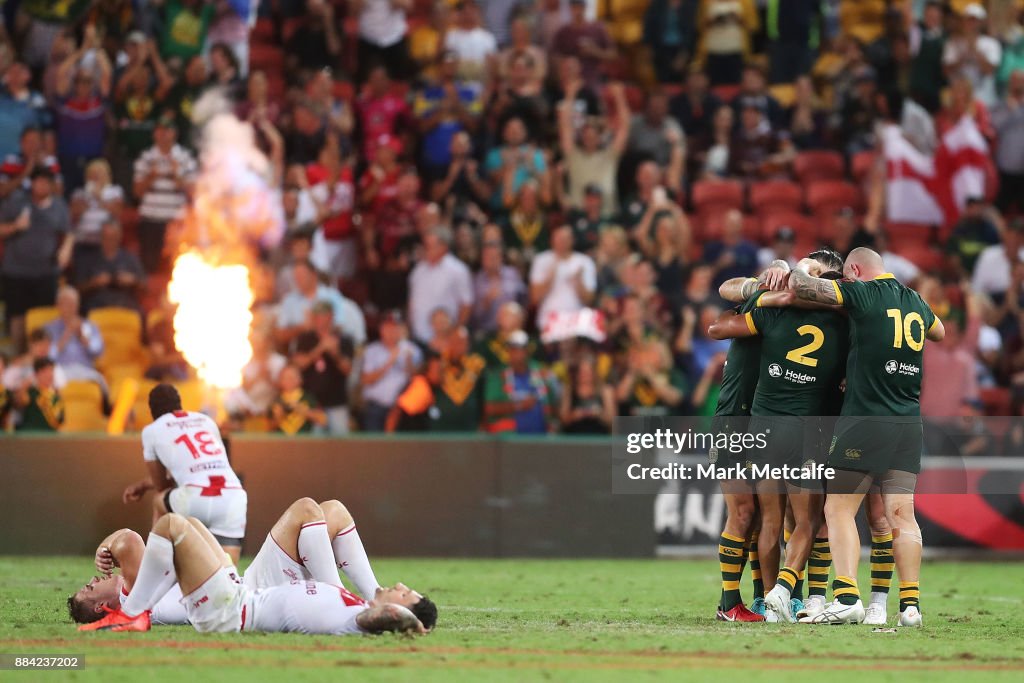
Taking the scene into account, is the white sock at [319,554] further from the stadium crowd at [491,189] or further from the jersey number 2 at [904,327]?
the stadium crowd at [491,189]

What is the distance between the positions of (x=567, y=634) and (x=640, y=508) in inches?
279

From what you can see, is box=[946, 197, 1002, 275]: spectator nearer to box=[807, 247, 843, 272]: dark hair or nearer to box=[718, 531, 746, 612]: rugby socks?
box=[807, 247, 843, 272]: dark hair

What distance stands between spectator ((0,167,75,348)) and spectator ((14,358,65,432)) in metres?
1.29

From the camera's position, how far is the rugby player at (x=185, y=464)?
33.8ft

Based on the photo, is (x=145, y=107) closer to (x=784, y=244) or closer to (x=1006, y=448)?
(x=784, y=244)

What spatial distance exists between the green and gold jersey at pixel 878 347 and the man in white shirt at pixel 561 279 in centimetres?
790

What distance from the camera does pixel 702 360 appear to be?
17.0m

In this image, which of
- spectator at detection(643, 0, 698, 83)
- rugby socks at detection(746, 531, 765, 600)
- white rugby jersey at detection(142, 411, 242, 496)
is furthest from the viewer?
spectator at detection(643, 0, 698, 83)

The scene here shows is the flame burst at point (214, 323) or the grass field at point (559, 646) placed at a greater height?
the flame burst at point (214, 323)

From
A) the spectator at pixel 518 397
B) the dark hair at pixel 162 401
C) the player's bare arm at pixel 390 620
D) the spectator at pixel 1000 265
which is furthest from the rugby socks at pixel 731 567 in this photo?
the spectator at pixel 1000 265

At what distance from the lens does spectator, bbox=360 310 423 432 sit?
16.3 meters

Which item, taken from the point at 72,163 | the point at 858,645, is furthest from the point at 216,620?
the point at 72,163

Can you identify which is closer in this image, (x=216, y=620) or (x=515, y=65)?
(x=216, y=620)

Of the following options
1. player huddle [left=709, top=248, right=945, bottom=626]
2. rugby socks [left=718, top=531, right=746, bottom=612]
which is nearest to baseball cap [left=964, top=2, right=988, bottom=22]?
player huddle [left=709, top=248, right=945, bottom=626]
